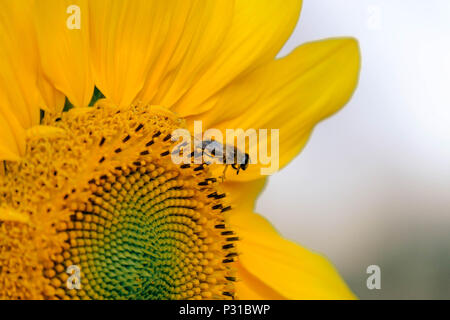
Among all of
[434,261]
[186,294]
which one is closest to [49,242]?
[186,294]

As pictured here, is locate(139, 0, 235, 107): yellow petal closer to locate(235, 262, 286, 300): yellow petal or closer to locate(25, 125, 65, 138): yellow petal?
locate(25, 125, 65, 138): yellow petal

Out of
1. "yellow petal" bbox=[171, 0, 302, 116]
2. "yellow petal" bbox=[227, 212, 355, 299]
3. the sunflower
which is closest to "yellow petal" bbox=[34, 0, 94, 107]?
the sunflower

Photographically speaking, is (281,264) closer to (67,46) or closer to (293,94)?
(293,94)

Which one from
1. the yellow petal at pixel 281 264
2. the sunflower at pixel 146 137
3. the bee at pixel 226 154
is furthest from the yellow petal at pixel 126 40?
the yellow petal at pixel 281 264

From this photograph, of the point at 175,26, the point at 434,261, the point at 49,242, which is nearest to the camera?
the point at 49,242

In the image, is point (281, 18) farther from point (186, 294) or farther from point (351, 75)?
point (186, 294)

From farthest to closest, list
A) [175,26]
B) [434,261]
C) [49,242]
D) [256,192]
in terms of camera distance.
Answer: [434,261]
[256,192]
[175,26]
[49,242]

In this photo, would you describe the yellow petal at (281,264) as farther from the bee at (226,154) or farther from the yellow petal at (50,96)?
the yellow petal at (50,96)
